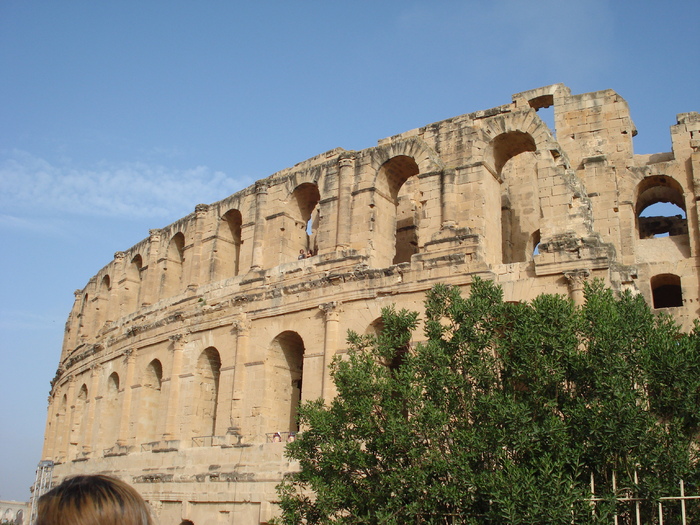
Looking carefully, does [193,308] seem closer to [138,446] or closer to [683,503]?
[138,446]

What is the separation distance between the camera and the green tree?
10.2 meters

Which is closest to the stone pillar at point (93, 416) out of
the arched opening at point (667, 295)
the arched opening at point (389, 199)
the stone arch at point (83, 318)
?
the stone arch at point (83, 318)

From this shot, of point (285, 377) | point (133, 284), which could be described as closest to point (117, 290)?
point (133, 284)

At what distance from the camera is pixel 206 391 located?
23.6 meters

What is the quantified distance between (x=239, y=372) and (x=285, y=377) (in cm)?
130

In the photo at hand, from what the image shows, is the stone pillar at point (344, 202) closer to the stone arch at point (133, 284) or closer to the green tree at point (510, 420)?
the green tree at point (510, 420)

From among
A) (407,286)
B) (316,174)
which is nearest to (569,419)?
(407,286)

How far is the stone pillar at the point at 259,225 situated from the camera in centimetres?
2300

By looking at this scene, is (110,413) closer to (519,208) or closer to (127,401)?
(127,401)

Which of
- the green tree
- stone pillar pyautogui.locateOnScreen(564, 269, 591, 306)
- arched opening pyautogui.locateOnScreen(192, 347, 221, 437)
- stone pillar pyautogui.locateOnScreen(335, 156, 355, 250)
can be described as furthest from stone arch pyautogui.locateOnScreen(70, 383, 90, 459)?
stone pillar pyautogui.locateOnScreen(564, 269, 591, 306)

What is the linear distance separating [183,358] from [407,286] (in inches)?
341

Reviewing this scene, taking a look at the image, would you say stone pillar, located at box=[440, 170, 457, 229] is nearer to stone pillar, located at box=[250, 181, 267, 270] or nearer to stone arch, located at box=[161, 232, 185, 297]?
stone pillar, located at box=[250, 181, 267, 270]

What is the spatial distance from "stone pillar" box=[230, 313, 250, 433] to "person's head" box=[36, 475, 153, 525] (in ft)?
61.1

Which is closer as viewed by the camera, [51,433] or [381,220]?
[381,220]
